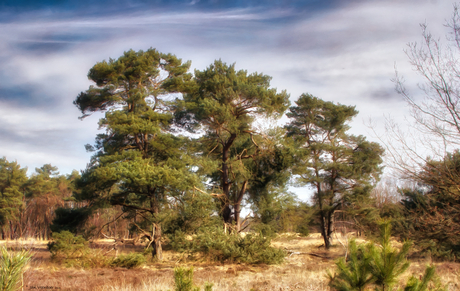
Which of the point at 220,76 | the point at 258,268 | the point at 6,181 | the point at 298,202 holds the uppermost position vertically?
the point at 220,76

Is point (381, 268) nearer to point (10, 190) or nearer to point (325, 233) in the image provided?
point (325, 233)

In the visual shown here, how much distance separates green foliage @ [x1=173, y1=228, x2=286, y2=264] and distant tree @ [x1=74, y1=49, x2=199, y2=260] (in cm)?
254

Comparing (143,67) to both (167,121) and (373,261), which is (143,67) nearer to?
(167,121)

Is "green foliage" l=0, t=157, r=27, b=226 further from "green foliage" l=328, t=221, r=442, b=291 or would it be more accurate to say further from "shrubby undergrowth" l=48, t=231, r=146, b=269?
"green foliage" l=328, t=221, r=442, b=291

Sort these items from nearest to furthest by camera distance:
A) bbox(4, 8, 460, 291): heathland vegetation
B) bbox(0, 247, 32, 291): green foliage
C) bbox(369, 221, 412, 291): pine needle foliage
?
bbox(0, 247, 32, 291): green foliage, bbox(369, 221, 412, 291): pine needle foliage, bbox(4, 8, 460, 291): heathland vegetation

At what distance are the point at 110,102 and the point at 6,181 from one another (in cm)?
3377

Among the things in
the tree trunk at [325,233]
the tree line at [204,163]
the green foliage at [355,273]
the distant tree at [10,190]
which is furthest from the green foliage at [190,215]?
the distant tree at [10,190]

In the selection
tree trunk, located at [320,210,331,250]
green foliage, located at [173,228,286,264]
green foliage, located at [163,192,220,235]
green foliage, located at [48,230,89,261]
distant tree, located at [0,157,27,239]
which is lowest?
tree trunk, located at [320,210,331,250]

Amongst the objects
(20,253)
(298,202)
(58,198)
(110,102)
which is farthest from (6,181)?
(20,253)

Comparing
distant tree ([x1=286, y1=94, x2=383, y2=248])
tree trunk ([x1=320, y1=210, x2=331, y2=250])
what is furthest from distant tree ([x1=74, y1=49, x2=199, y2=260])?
tree trunk ([x1=320, y1=210, x2=331, y2=250])

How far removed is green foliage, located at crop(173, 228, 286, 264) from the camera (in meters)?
15.1

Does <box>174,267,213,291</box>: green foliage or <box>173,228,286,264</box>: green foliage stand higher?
<box>174,267,213,291</box>: green foliage

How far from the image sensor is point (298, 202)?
23906 mm

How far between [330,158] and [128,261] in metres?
18.6
